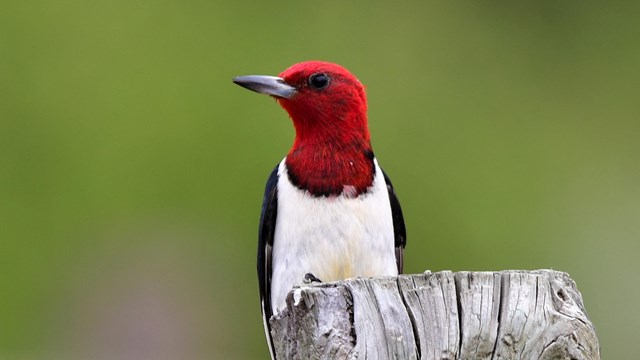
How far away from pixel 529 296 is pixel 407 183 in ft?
18.2

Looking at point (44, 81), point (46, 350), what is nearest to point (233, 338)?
point (46, 350)

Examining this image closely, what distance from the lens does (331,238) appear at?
4.64 m

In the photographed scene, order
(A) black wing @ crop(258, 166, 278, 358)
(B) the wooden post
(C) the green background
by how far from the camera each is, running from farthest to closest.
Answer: (C) the green background
(A) black wing @ crop(258, 166, 278, 358)
(B) the wooden post

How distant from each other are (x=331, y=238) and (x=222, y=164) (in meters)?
4.16

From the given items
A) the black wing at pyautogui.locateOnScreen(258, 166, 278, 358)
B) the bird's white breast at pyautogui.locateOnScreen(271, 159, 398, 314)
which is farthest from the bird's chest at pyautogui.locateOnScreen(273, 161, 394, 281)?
the black wing at pyautogui.locateOnScreen(258, 166, 278, 358)

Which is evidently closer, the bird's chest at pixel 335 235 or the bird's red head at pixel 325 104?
the bird's chest at pixel 335 235

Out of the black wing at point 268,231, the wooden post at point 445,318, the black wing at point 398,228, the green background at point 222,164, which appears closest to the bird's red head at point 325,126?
the black wing at point 268,231

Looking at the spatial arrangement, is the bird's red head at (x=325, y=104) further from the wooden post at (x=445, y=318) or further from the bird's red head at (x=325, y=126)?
the wooden post at (x=445, y=318)

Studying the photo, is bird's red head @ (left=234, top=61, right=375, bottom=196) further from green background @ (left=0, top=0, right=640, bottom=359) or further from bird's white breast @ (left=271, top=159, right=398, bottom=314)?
green background @ (left=0, top=0, right=640, bottom=359)

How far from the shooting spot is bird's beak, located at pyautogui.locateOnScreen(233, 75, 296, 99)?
16.4 ft

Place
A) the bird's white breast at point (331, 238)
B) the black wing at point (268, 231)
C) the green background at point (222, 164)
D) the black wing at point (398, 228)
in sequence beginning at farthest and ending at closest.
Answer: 1. the green background at point (222, 164)
2. the black wing at point (398, 228)
3. the black wing at point (268, 231)
4. the bird's white breast at point (331, 238)

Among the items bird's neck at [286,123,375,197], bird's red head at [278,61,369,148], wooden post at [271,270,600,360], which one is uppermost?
bird's red head at [278,61,369,148]

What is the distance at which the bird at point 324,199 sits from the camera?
467 cm

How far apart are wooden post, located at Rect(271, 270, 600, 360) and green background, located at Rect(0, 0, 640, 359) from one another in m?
4.72
